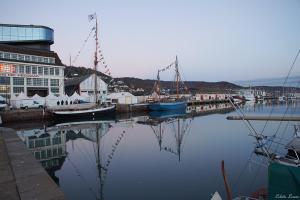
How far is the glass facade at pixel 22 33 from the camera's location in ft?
262

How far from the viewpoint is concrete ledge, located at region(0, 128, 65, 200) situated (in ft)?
28.7

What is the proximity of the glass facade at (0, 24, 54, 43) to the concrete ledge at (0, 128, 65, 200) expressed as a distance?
243ft

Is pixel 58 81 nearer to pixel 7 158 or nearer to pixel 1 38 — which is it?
pixel 1 38

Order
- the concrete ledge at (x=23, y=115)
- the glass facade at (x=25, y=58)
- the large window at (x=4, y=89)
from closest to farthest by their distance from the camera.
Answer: the concrete ledge at (x=23, y=115), the large window at (x=4, y=89), the glass facade at (x=25, y=58)

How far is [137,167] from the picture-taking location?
17.5m

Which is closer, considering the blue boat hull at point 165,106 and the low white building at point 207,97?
the blue boat hull at point 165,106

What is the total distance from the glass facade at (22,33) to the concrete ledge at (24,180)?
74144 millimetres

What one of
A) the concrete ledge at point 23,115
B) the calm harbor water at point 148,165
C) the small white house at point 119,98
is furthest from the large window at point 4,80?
the calm harbor water at point 148,165

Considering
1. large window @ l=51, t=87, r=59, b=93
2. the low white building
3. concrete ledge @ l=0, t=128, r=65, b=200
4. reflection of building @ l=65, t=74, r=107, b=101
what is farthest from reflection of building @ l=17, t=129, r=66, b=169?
the low white building

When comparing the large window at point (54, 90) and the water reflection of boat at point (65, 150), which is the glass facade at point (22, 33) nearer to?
the large window at point (54, 90)

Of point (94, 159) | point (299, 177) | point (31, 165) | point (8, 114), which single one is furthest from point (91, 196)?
point (8, 114)

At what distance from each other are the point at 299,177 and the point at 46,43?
3405 inches

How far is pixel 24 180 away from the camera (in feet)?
33.4

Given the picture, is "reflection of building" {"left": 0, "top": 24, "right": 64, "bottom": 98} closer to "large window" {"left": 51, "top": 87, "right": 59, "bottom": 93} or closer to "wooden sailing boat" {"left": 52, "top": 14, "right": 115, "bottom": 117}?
"large window" {"left": 51, "top": 87, "right": 59, "bottom": 93}
